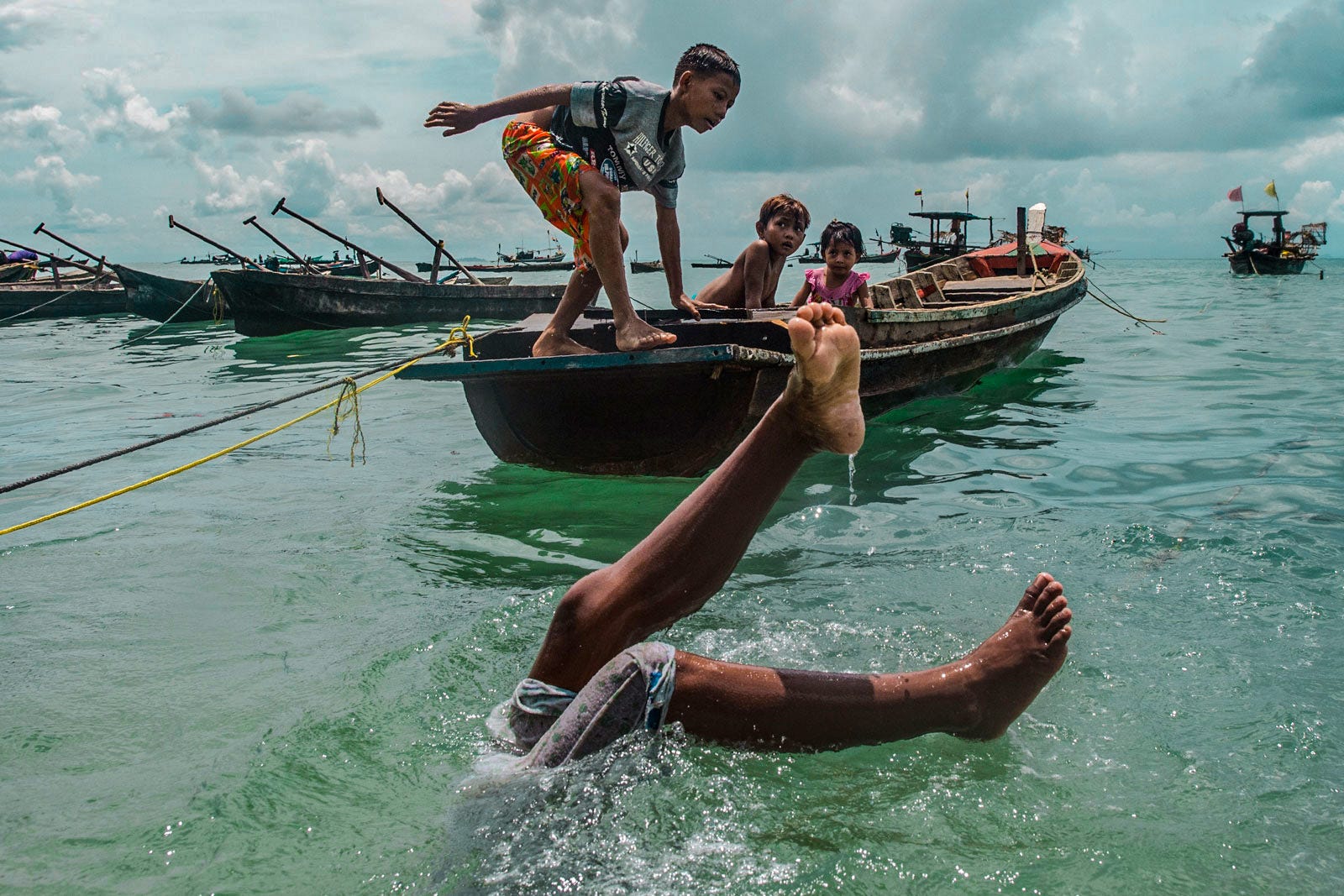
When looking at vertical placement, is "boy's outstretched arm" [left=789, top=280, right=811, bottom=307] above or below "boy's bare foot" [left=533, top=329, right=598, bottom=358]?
above

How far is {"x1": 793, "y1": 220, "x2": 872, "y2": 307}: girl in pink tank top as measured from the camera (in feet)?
22.0

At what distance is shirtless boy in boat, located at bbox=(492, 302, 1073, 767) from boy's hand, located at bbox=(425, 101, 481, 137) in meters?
3.03

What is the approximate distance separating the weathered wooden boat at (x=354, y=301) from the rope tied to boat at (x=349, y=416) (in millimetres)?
8075

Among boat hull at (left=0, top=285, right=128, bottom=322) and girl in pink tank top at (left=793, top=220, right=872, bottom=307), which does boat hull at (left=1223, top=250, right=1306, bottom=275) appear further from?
boat hull at (left=0, top=285, right=128, bottom=322)

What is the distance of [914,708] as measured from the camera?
7.36 ft

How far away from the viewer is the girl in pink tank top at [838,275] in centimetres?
672

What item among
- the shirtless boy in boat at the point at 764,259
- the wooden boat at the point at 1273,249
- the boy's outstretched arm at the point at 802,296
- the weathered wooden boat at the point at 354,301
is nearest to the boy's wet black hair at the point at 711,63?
the shirtless boy in boat at the point at 764,259

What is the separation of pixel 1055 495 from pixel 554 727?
13.1 ft

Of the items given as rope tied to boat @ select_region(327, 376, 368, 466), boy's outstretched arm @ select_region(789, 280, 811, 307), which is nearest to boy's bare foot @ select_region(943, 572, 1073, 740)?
rope tied to boat @ select_region(327, 376, 368, 466)

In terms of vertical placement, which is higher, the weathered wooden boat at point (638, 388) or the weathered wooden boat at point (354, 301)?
the weathered wooden boat at point (354, 301)

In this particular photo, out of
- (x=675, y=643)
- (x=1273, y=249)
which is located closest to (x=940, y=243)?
(x=1273, y=249)

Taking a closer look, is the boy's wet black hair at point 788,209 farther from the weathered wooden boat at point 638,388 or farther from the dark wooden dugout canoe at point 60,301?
the dark wooden dugout canoe at point 60,301

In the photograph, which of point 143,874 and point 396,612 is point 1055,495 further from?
point 143,874

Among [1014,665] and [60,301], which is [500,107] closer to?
[1014,665]
